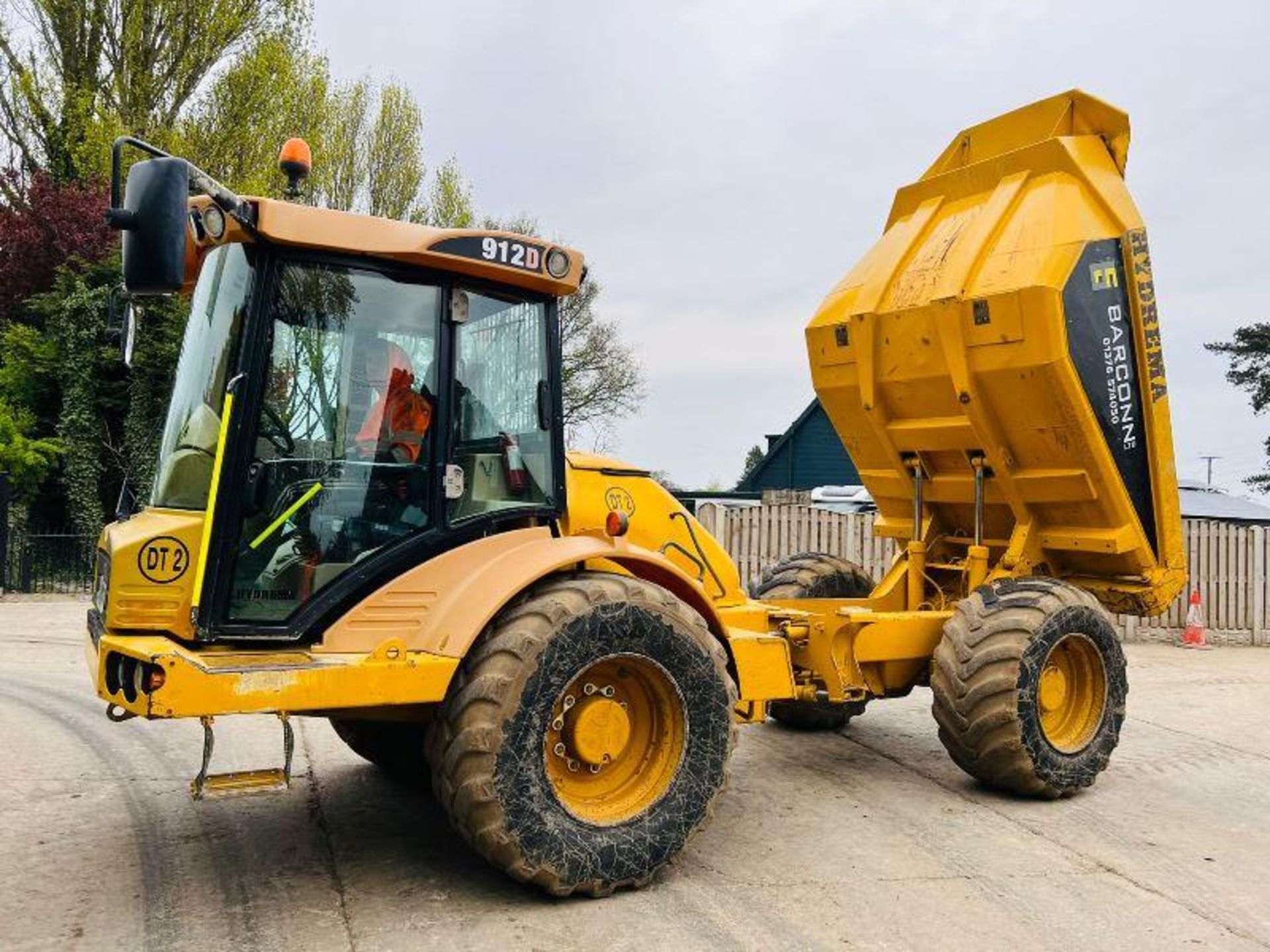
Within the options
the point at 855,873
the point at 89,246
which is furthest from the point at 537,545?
the point at 89,246

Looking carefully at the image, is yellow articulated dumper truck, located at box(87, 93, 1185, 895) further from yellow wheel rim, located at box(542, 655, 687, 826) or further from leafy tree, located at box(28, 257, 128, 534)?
leafy tree, located at box(28, 257, 128, 534)

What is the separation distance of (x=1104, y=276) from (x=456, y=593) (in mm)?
4078

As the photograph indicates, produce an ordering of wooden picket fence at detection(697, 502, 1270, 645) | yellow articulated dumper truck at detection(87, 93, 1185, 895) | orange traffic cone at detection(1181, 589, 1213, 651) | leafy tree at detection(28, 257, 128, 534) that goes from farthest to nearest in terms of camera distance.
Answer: leafy tree at detection(28, 257, 128, 534), wooden picket fence at detection(697, 502, 1270, 645), orange traffic cone at detection(1181, 589, 1213, 651), yellow articulated dumper truck at detection(87, 93, 1185, 895)

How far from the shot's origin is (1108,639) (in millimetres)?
6238

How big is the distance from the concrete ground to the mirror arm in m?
2.34

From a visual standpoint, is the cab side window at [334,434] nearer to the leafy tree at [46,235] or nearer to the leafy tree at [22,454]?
the leafy tree at [22,454]

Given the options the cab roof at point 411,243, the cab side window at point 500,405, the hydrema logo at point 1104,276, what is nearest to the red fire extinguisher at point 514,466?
the cab side window at point 500,405

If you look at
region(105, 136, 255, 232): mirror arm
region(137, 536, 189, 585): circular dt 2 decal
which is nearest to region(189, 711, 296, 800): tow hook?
region(137, 536, 189, 585): circular dt 2 decal

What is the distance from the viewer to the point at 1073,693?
636cm

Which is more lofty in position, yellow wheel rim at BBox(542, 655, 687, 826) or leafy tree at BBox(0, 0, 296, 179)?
leafy tree at BBox(0, 0, 296, 179)

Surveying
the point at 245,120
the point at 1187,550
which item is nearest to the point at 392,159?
the point at 245,120

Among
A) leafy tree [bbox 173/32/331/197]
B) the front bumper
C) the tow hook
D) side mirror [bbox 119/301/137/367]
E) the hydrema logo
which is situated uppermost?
leafy tree [bbox 173/32/331/197]

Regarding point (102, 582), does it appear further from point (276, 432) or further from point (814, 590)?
point (814, 590)

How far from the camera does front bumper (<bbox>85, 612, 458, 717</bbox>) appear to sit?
12.0ft
